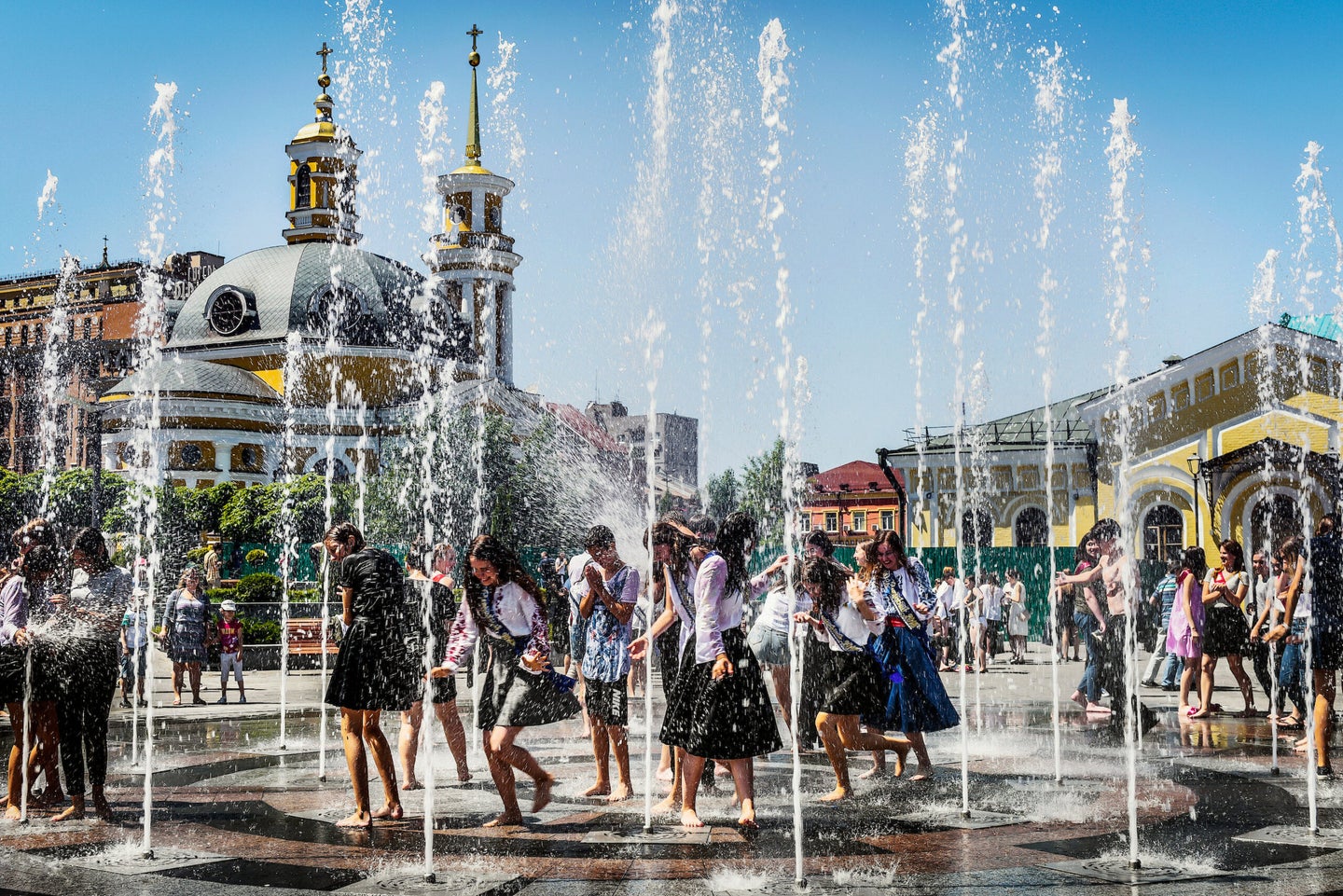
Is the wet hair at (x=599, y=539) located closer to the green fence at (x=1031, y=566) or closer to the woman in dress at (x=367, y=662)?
the woman in dress at (x=367, y=662)

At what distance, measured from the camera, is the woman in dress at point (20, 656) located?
7.28 meters

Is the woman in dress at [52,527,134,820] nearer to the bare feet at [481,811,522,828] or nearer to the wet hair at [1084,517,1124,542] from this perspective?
the bare feet at [481,811,522,828]

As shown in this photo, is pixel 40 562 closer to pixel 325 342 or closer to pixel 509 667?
pixel 509 667

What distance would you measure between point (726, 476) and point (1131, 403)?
173 feet

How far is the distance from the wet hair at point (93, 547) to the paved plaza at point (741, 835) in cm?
138

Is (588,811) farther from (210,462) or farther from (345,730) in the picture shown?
(210,462)

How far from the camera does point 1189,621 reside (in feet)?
40.2

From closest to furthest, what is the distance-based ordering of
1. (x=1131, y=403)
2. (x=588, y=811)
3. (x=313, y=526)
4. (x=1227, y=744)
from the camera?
(x=588, y=811)
(x=1227, y=744)
(x=1131, y=403)
(x=313, y=526)

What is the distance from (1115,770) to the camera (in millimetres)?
8875

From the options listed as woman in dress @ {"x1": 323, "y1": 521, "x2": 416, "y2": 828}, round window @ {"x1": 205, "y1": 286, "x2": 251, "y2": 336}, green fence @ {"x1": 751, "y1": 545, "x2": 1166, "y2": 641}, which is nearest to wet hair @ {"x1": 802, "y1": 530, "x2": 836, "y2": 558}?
woman in dress @ {"x1": 323, "y1": 521, "x2": 416, "y2": 828}

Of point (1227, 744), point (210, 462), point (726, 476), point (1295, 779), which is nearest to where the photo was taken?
point (1295, 779)

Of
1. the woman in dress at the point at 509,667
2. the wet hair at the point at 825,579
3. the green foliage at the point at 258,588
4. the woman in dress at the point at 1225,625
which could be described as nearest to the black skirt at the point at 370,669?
the woman in dress at the point at 509,667

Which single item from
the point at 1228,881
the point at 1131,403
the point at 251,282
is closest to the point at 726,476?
the point at 251,282

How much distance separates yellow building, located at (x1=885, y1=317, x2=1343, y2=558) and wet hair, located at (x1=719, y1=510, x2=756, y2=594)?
65.9 feet
